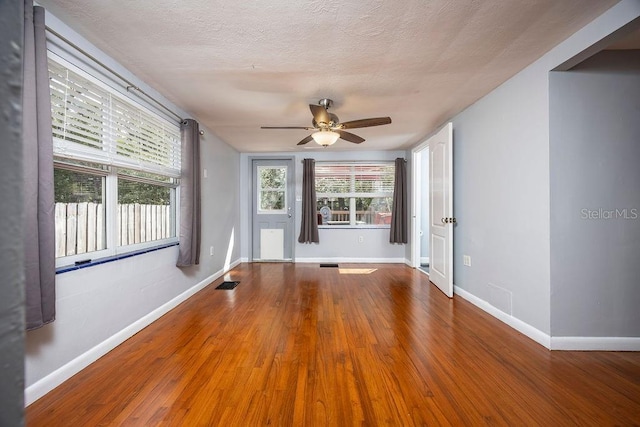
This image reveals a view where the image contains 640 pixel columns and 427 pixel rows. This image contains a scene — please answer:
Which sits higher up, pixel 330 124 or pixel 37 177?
pixel 330 124

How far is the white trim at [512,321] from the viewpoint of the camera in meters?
2.26

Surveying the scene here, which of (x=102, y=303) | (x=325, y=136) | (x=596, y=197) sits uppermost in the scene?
(x=325, y=136)

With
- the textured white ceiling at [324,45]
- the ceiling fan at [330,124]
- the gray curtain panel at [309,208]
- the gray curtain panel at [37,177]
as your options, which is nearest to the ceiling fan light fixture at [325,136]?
the ceiling fan at [330,124]

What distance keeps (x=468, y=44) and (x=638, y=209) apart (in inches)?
67.9

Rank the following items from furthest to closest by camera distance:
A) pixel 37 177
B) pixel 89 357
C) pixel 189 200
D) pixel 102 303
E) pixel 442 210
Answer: pixel 442 210
pixel 189 200
pixel 102 303
pixel 89 357
pixel 37 177

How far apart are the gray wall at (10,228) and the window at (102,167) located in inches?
80.2

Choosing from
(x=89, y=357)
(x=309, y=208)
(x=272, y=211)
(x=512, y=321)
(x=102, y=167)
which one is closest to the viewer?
(x=89, y=357)

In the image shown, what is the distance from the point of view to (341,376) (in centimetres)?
183

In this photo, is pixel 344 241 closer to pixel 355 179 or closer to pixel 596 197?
pixel 355 179

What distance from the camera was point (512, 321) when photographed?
2.58 meters

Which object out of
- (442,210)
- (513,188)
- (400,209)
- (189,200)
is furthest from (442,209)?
(189,200)

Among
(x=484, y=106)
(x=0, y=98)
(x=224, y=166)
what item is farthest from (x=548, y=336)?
(x=224, y=166)

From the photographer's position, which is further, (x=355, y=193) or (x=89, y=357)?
(x=355, y=193)

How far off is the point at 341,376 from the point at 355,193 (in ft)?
13.7
